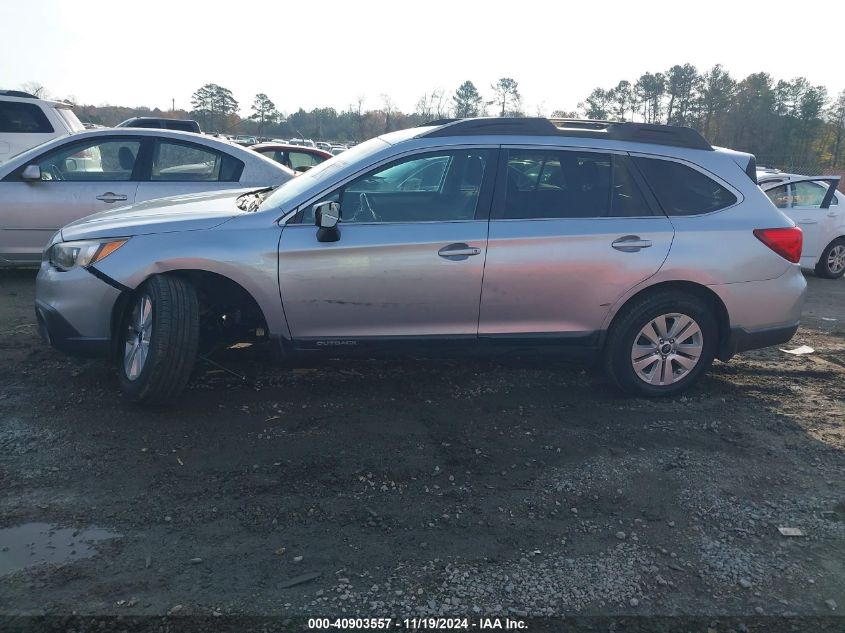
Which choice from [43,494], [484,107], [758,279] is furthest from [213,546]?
[484,107]

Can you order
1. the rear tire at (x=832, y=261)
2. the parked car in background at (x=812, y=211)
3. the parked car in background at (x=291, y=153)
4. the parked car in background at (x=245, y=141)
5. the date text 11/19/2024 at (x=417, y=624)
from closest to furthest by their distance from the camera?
the date text 11/19/2024 at (x=417, y=624), the parked car in background at (x=812, y=211), the rear tire at (x=832, y=261), the parked car in background at (x=291, y=153), the parked car in background at (x=245, y=141)

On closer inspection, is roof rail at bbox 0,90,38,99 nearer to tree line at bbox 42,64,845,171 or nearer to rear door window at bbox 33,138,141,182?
rear door window at bbox 33,138,141,182

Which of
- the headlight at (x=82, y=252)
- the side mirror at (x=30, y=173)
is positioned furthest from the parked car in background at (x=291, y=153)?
the headlight at (x=82, y=252)

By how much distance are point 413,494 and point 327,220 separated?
175 cm

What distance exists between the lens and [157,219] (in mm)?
4648

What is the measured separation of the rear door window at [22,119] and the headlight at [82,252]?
7899 millimetres

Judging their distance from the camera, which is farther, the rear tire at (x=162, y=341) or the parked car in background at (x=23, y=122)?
the parked car in background at (x=23, y=122)

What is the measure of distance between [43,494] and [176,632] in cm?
133

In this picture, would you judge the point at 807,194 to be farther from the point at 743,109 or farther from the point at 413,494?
the point at 743,109

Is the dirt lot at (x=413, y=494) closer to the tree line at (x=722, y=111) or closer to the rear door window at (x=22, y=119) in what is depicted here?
the rear door window at (x=22, y=119)

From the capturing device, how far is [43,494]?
11.4 feet

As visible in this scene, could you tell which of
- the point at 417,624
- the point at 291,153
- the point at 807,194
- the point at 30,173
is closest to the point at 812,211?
the point at 807,194

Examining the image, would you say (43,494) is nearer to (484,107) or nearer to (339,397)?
(339,397)

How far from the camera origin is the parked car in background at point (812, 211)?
10508 millimetres
